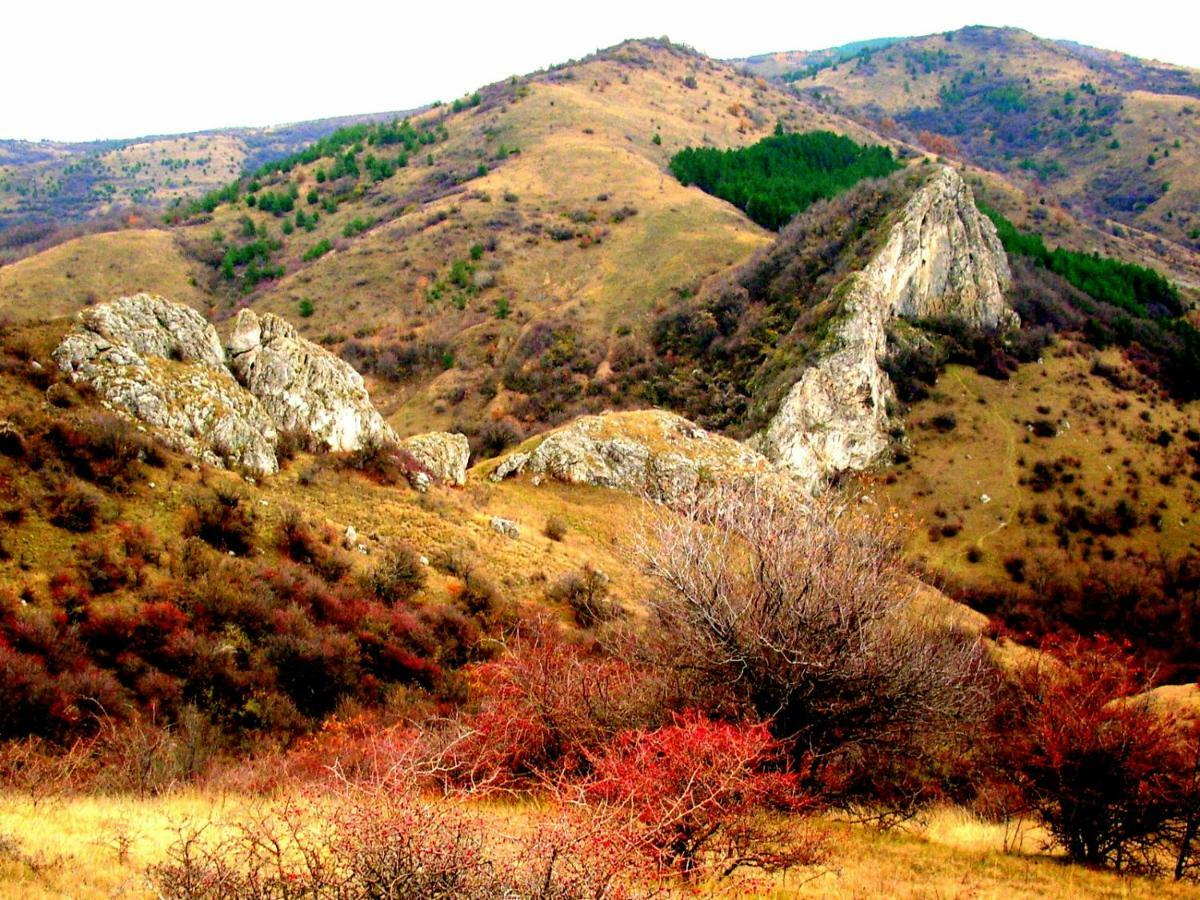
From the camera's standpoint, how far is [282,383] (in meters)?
23.9

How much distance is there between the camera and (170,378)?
19875 millimetres

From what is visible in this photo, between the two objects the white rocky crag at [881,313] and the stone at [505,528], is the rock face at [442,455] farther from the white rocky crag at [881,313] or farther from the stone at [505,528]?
the white rocky crag at [881,313]

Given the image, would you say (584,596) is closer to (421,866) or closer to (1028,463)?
(421,866)

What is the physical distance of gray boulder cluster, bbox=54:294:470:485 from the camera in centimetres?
1859

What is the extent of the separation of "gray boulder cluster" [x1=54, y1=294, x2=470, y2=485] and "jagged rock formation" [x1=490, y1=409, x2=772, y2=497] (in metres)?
5.71

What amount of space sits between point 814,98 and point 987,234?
5136 inches

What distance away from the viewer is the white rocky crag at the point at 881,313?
49250 mm

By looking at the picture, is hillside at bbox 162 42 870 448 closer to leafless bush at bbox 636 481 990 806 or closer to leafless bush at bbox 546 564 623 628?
leafless bush at bbox 546 564 623 628

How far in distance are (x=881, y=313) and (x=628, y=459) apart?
34007mm

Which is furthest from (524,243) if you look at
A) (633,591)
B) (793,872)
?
(793,872)

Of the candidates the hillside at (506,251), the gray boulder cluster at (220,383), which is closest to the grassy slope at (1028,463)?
the hillside at (506,251)

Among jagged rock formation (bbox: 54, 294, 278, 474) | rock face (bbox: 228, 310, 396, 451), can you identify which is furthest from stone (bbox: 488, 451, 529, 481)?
jagged rock formation (bbox: 54, 294, 278, 474)

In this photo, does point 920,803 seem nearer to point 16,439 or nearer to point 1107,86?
point 16,439

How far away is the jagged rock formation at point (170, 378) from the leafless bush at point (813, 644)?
14.9m
